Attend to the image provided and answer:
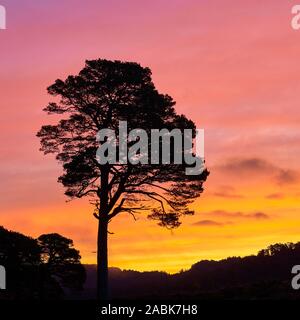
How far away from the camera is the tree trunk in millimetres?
35656

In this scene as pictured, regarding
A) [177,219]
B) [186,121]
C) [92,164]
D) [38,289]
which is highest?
[186,121]

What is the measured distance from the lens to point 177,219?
38.8m

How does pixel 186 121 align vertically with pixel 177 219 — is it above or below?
above

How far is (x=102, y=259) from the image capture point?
36.1 meters

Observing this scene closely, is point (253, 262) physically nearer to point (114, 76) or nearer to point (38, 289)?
point (38, 289)

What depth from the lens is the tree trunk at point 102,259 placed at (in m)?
35.7

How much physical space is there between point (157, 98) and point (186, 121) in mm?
2153

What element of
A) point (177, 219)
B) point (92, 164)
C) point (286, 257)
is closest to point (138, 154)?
point (92, 164)
